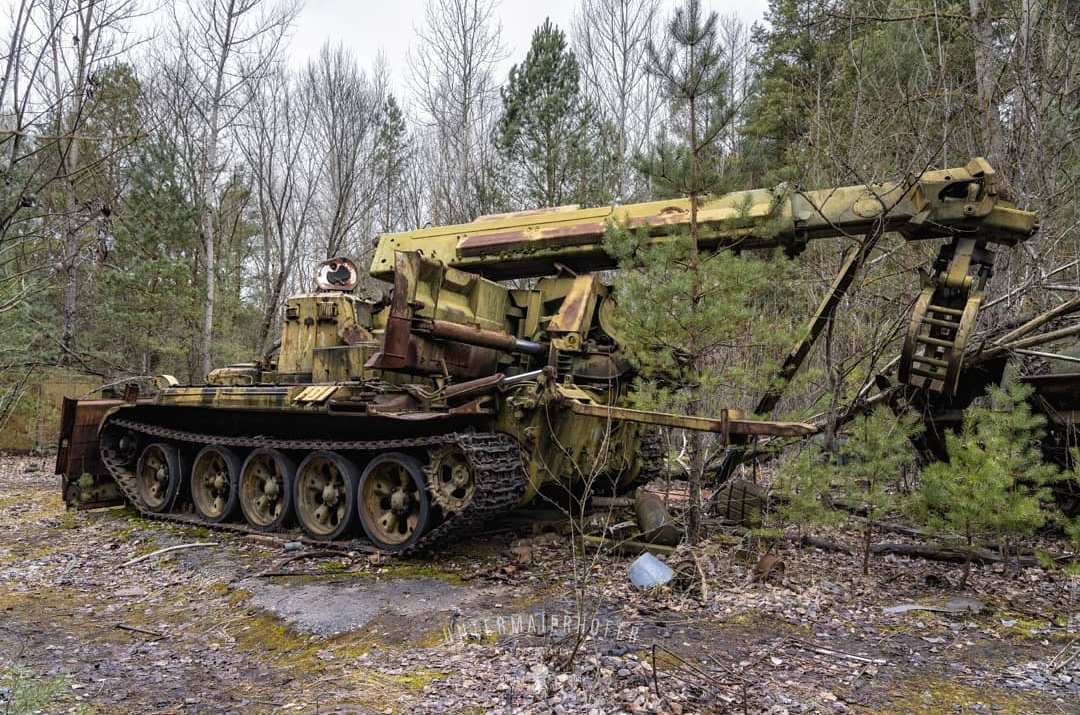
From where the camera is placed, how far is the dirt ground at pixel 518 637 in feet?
12.1

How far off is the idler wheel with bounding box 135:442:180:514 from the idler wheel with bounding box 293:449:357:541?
7.56ft

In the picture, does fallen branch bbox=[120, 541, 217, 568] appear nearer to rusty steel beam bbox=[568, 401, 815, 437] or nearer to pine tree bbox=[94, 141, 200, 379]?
rusty steel beam bbox=[568, 401, 815, 437]

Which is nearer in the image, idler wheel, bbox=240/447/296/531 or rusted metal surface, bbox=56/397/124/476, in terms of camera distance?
idler wheel, bbox=240/447/296/531

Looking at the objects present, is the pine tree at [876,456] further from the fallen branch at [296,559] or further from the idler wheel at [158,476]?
the idler wheel at [158,476]

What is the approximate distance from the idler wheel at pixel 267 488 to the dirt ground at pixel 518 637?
2.82ft

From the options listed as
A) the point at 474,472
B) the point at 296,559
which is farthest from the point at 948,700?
the point at 296,559

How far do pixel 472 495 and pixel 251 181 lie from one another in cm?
1680

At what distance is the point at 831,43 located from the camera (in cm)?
1295

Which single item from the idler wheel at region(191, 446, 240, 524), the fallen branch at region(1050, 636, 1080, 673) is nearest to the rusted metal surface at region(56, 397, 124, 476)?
the idler wheel at region(191, 446, 240, 524)

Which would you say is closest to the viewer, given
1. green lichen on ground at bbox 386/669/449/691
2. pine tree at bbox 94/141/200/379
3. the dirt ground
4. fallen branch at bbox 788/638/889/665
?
the dirt ground

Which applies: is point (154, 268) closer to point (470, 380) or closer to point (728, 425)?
point (470, 380)

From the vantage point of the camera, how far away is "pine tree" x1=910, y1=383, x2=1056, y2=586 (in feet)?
16.7

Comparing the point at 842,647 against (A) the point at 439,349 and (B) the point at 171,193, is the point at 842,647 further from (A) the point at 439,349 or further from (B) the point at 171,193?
(B) the point at 171,193

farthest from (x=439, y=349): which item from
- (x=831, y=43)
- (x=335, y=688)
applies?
(x=831, y=43)
